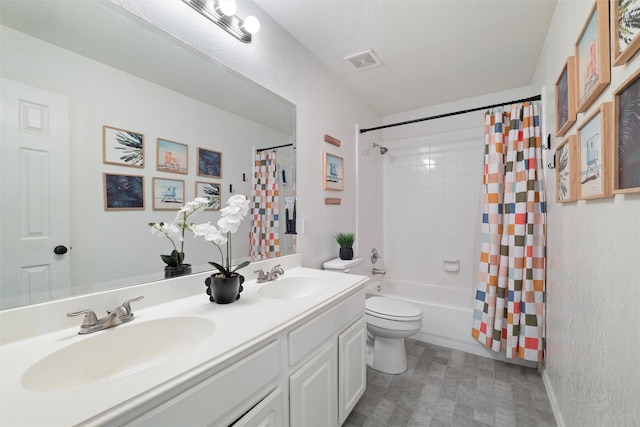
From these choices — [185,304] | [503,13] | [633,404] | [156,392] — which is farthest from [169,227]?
[503,13]

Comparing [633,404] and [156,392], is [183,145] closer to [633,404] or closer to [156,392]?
[156,392]

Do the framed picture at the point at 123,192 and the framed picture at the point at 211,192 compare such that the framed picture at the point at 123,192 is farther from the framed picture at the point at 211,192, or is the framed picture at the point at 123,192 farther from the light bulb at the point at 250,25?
the light bulb at the point at 250,25

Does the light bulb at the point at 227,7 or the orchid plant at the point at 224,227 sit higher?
the light bulb at the point at 227,7

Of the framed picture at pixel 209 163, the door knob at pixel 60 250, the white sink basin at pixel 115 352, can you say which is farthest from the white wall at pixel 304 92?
the white sink basin at pixel 115 352

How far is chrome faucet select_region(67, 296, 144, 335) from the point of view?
0.78 meters

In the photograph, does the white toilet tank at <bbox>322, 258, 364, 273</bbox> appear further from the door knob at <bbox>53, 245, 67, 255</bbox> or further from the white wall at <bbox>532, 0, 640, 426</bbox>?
the door knob at <bbox>53, 245, 67, 255</bbox>

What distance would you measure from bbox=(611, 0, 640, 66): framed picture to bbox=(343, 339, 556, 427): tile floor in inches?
69.6

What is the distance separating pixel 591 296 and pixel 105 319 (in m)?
1.71

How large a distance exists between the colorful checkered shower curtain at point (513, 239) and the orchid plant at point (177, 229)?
7.05ft

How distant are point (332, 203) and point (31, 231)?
1.68 metres

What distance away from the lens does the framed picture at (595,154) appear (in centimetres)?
80

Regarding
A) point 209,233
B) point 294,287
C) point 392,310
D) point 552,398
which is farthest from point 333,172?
point 552,398

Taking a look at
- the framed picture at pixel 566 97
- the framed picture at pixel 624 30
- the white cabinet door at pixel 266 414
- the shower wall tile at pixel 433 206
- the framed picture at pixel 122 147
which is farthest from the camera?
the shower wall tile at pixel 433 206

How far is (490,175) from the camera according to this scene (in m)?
2.09
